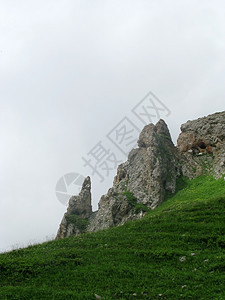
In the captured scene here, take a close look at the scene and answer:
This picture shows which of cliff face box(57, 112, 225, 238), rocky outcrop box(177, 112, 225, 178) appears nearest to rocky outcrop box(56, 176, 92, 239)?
cliff face box(57, 112, 225, 238)

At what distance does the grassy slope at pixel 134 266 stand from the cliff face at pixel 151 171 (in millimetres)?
16669

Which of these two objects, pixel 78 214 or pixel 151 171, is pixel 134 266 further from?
pixel 78 214

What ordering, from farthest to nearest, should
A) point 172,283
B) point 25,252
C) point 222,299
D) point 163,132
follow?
point 163,132, point 25,252, point 172,283, point 222,299

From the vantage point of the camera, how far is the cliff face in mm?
43562

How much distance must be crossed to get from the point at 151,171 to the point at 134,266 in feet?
101

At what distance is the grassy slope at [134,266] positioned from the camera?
1398 cm

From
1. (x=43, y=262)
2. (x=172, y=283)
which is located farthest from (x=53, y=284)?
(x=172, y=283)

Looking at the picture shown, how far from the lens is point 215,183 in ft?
131

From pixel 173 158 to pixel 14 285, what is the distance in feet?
135

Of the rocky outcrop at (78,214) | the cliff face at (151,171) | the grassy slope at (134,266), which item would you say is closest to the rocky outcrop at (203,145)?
the cliff face at (151,171)

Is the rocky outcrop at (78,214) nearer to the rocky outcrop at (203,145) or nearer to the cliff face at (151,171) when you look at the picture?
the cliff face at (151,171)

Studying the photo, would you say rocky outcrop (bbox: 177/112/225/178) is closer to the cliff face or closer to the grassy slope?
the cliff face

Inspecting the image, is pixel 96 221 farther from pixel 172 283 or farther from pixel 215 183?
pixel 172 283

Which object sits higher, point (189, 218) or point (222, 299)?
point (189, 218)
